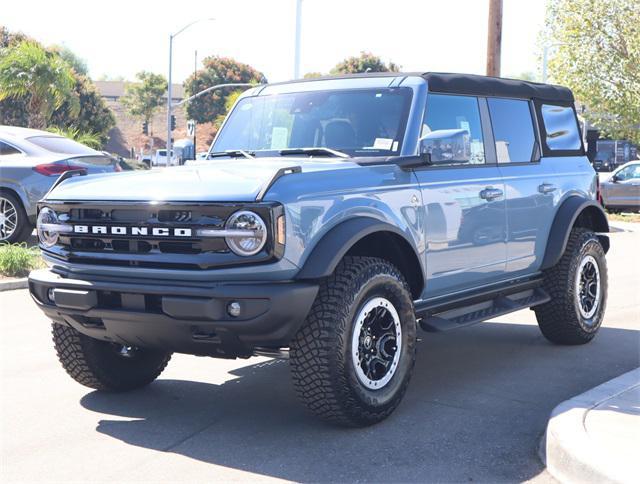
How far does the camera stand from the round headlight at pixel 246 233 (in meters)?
4.90

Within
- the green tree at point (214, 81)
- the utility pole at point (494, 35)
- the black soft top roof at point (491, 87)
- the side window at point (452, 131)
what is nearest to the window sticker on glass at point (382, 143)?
the side window at point (452, 131)

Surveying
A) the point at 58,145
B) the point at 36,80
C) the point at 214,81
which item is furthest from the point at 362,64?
the point at 58,145

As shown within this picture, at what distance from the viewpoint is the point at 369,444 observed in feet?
16.8

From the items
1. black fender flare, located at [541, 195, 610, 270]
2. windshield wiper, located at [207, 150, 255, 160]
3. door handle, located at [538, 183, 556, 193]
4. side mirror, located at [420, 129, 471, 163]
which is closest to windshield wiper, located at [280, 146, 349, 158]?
windshield wiper, located at [207, 150, 255, 160]

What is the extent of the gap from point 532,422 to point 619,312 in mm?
4504

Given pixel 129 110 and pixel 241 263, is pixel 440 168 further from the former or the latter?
pixel 129 110

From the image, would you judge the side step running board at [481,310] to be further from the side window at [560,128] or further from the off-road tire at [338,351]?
the side window at [560,128]

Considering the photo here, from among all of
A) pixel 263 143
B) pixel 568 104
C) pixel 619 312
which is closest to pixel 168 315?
pixel 263 143

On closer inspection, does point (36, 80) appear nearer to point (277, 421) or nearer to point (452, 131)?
point (452, 131)

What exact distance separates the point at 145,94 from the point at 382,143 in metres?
90.0

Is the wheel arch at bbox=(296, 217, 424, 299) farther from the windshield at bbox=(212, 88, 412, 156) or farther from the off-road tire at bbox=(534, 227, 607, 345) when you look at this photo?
the off-road tire at bbox=(534, 227, 607, 345)

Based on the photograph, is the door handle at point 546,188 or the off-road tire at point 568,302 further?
the off-road tire at point 568,302

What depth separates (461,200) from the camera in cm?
638

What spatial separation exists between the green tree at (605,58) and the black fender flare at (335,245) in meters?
28.3
